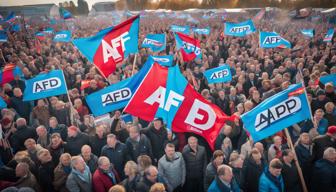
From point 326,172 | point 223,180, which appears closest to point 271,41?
point 326,172

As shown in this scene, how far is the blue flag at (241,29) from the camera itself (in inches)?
607

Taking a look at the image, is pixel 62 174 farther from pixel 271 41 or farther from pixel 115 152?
pixel 271 41

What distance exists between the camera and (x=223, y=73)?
10195 mm

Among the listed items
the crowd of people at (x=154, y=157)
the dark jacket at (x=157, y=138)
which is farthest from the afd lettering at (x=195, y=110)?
the dark jacket at (x=157, y=138)

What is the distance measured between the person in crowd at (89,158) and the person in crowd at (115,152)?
1.10ft

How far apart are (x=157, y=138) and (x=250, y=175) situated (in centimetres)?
218

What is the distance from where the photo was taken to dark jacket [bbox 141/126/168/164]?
6.63 m

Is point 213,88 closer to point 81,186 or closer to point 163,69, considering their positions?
point 163,69

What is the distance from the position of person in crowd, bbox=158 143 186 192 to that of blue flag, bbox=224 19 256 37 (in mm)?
11322

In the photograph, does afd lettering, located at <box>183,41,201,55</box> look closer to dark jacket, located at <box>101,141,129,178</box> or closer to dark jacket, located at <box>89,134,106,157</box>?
dark jacket, located at <box>89,134,106,157</box>

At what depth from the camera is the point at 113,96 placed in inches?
251

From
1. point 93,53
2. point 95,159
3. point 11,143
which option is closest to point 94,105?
point 95,159

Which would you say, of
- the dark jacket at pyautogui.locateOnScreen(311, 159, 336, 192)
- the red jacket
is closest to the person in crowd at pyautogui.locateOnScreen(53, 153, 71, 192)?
the red jacket

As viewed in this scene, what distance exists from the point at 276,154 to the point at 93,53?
4.83 metres
